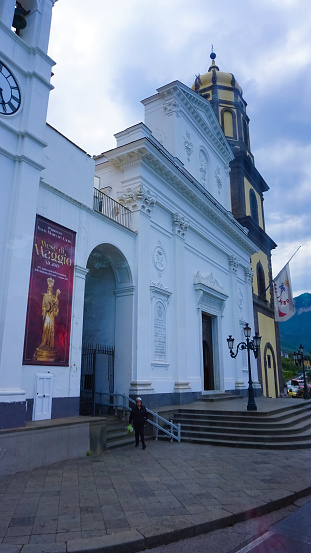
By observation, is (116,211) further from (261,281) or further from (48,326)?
(261,281)

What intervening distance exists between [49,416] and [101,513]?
166 inches

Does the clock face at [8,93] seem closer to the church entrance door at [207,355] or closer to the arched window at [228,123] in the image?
the church entrance door at [207,355]

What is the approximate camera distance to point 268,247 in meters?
31.8

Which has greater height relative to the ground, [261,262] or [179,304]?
[261,262]

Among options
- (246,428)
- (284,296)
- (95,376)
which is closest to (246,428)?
(246,428)

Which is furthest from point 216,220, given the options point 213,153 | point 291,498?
point 291,498

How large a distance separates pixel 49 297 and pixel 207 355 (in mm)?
11099

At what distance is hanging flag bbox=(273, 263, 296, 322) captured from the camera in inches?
968

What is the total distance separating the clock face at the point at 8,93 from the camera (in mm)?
8312

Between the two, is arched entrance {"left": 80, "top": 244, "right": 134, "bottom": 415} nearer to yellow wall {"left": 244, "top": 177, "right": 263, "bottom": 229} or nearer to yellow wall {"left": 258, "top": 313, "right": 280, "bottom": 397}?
yellow wall {"left": 258, "top": 313, "right": 280, "bottom": 397}

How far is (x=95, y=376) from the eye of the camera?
42.0ft

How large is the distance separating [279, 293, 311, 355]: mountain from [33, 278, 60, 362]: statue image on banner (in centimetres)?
13585

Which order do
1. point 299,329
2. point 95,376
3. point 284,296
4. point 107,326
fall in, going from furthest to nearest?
point 299,329, point 284,296, point 107,326, point 95,376

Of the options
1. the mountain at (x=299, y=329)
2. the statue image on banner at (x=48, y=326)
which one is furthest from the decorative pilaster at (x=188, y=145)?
the mountain at (x=299, y=329)
